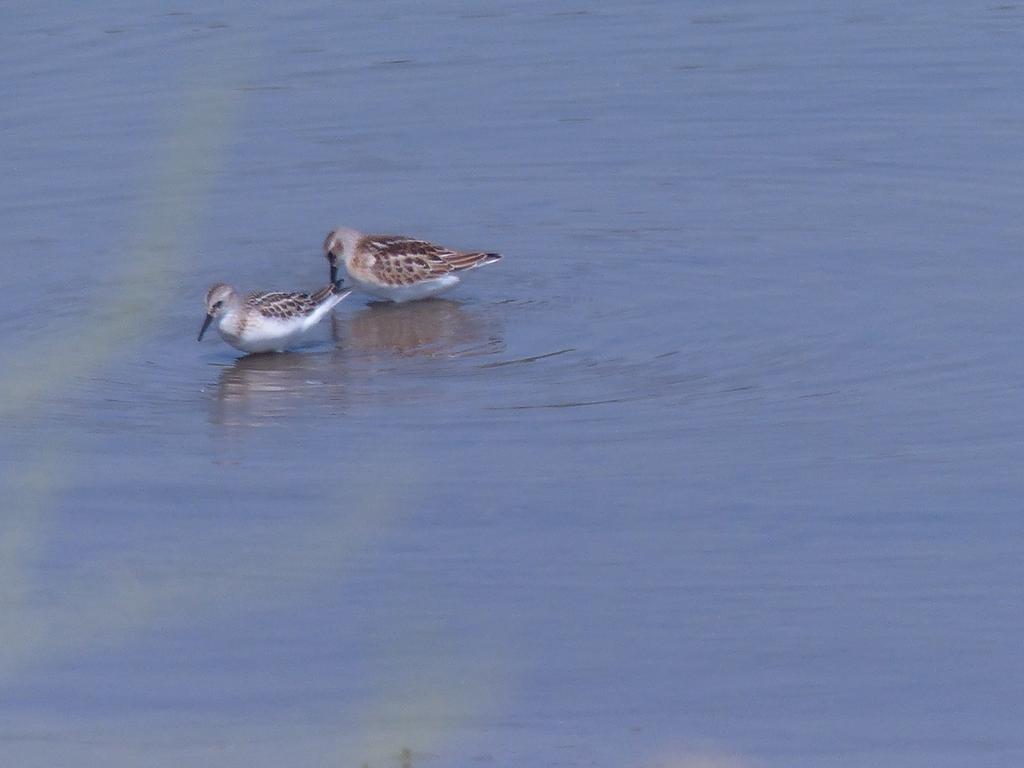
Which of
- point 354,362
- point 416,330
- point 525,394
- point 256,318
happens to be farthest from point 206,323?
point 525,394

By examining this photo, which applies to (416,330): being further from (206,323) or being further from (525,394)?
(525,394)

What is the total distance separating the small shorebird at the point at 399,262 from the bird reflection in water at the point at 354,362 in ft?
0.61

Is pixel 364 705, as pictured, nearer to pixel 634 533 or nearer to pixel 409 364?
pixel 634 533

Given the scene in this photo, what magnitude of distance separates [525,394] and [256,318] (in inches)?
77.7

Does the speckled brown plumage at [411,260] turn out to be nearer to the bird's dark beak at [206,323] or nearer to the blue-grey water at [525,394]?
the blue-grey water at [525,394]

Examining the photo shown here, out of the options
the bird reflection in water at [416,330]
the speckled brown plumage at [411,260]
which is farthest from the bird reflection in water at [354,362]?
the speckled brown plumage at [411,260]

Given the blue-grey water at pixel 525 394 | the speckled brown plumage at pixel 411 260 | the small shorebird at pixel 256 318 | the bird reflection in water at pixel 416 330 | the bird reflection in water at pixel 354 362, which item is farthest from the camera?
the speckled brown plumage at pixel 411 260

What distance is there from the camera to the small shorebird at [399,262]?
1320 cm

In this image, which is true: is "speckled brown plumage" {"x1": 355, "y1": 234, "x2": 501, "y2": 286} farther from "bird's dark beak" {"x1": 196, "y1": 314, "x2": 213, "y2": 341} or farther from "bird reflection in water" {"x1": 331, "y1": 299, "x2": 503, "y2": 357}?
"bird's dark beak" {"x1": 196, "y1": 314, "x2": 213, "y2": 341}

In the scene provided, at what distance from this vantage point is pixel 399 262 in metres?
13.2

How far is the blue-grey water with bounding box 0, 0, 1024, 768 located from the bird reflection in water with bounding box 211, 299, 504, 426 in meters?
0.04

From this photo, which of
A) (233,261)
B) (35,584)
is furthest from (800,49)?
(35,584)

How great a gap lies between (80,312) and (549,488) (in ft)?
15.2

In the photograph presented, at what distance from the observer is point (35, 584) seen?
8.12 metres
